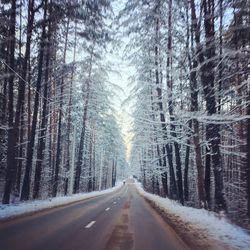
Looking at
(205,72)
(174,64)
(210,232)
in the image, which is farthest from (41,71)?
(210,232)

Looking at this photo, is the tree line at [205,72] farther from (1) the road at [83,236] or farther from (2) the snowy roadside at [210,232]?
(1) the road at [83,236]

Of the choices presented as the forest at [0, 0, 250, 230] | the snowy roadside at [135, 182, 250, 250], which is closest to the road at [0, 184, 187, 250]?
the snowy roadside at [135, 182, 250, 250]

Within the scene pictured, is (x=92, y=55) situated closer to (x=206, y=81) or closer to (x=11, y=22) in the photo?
(x=11, y=22)

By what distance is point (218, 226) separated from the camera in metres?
12.0

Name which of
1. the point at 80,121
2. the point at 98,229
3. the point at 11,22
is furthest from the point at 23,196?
the point at 80,121

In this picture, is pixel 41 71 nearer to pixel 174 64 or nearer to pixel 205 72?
pixel 174 64

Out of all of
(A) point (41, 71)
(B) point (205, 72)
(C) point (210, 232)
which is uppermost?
(A) point (41, 71)

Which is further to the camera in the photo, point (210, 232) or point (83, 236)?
point (210, 232)

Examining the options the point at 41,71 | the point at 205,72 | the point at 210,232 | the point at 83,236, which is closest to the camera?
the point at 83,236

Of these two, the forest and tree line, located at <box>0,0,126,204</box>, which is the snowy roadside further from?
tree line, located at <box>0,0,126,204</box>

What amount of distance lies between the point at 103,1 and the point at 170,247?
12425mm

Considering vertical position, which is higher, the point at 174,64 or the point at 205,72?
the point at 174,64

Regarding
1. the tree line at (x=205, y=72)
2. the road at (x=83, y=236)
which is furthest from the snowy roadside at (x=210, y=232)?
the tree line at (x=205, y=72)

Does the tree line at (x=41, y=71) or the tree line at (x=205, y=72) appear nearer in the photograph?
the tree line at (x=205, y=72)
